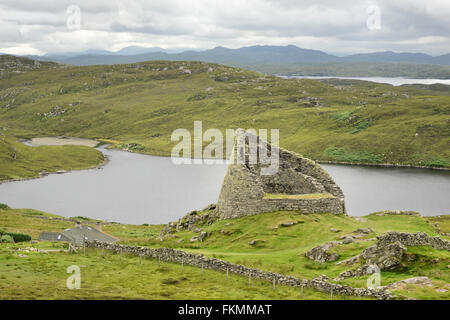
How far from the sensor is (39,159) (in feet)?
546

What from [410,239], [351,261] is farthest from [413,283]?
[351,261]

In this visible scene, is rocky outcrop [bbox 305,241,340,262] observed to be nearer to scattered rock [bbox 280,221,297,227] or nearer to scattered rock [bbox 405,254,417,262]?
scattered rock [bbox 405,254,417,262]

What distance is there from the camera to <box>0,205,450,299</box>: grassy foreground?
76.0 feet

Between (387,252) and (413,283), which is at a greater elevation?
(387,252)

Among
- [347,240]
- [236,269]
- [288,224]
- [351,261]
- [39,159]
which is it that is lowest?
[39,159]

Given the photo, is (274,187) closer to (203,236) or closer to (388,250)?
(203,236)

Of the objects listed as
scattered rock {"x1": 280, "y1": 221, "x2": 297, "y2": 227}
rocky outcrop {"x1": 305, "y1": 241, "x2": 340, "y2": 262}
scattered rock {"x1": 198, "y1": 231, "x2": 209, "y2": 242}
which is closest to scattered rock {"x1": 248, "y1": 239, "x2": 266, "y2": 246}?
scattered rock {"x1": 280, "y1": 221, "x2": 297, "y2": 227}

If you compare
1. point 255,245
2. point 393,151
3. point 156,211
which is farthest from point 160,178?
point 255,245

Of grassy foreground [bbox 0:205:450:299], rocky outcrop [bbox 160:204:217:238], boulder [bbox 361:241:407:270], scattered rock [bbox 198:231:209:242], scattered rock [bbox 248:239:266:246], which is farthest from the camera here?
rocky outcrop [bbox 160:204:217:238]

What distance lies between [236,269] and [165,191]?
9051cm

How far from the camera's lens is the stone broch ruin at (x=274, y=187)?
129ft

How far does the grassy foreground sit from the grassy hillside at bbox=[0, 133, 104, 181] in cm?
11474

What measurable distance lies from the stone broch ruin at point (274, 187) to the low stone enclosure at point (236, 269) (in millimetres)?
9865
